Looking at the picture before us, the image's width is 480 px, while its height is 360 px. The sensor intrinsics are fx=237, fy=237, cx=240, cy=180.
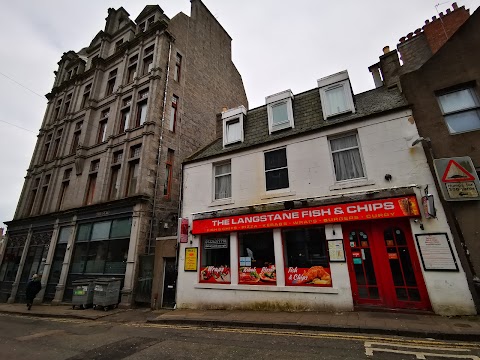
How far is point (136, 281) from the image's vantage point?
13.0 metres

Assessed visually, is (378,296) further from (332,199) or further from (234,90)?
(234,90)

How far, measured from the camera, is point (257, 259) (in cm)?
1016

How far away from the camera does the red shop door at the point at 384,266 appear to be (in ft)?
24.9

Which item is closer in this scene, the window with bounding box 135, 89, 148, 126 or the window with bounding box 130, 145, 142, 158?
the window with bounding box 130, 145, 142, 158

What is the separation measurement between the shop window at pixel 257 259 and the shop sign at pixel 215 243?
2.65 feet

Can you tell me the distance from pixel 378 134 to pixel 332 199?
119 inches

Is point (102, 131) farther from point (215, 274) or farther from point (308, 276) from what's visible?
point (308, 276)

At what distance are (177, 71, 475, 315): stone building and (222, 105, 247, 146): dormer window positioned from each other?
17 centimetres

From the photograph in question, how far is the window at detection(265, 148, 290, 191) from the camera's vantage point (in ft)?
34.5

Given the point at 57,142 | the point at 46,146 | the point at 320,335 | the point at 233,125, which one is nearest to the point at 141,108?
the point at 233,125

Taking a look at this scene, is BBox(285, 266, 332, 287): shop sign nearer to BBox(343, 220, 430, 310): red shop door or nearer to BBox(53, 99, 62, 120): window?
BBox(343, 220, 430, 310): red shop door

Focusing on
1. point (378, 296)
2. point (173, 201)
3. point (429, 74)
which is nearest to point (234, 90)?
point (173, 201)

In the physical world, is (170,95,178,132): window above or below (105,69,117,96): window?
below

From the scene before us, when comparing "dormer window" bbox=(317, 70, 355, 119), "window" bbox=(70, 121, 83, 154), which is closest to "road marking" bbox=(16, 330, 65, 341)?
"dormer window" bbox=(317, 70, 355, 119)
